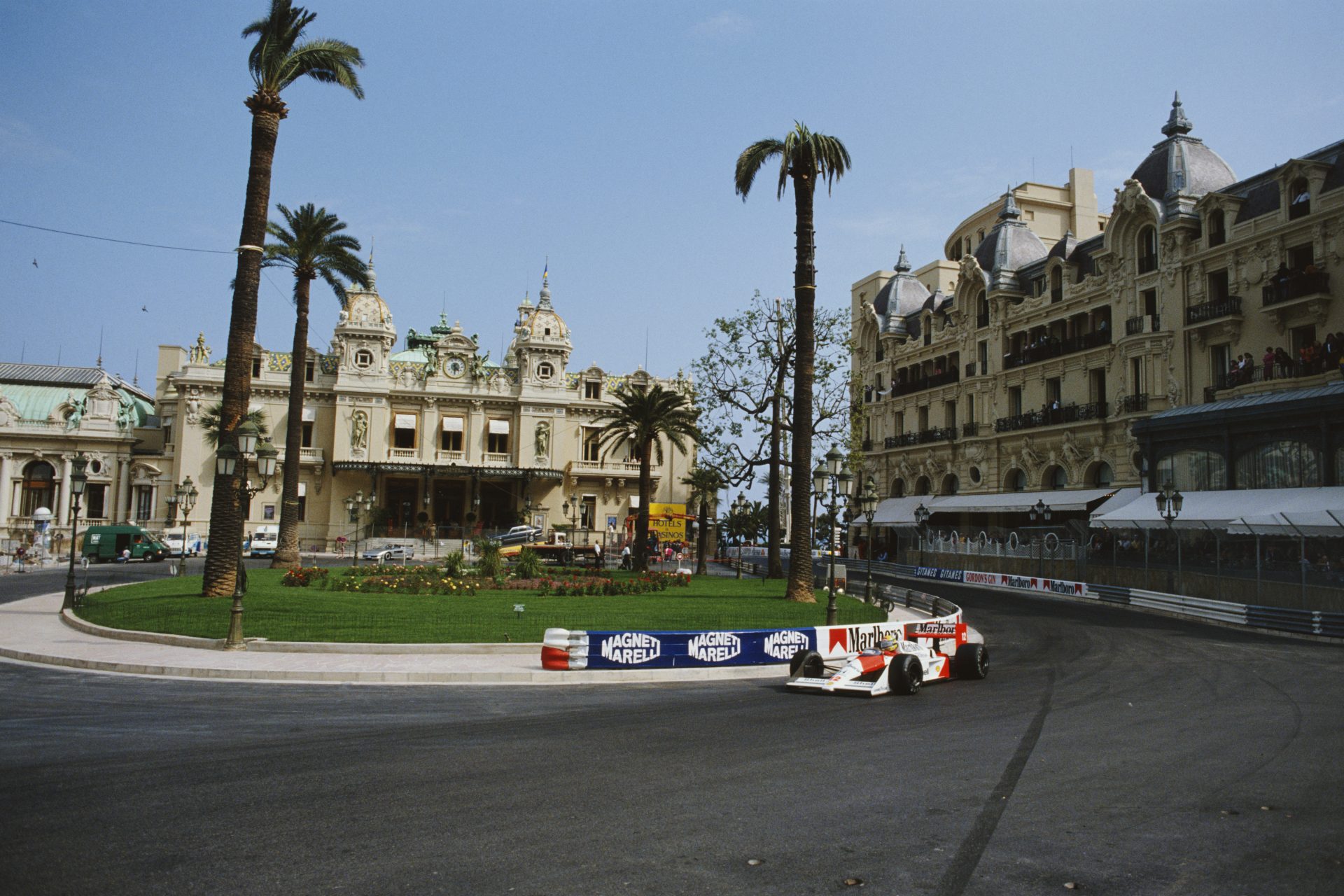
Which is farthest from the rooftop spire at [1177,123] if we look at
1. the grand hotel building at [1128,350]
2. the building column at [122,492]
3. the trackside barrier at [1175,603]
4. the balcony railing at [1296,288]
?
the building column at [122,492]

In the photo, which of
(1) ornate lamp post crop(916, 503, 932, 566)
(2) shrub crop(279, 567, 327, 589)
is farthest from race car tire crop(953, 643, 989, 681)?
(1) ornate lamp post crop(916, 503, 932, 566)

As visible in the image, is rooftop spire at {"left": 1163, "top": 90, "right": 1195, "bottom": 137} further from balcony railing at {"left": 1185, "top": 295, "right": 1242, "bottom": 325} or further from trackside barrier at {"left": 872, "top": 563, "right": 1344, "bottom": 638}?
trackside barrier at {"left": 872, "top": 563, "right": 1344, "bottom": 638}

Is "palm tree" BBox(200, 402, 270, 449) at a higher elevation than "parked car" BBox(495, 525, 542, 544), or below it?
higher

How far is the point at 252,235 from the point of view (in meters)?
23.8

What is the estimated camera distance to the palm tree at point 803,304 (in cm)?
2675

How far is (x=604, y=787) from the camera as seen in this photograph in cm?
845

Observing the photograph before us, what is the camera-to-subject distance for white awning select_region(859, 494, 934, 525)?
5497cm

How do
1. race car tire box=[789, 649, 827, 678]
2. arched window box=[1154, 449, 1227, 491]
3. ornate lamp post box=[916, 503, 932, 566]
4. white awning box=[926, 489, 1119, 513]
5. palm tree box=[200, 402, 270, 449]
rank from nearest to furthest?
1. race car tire box=[789, 649, 827, 678]
2. arched window box=[1154, 449, 1227, 491]
3. white awning box=[926, 489, 1119, 513]
4. ornate lamp post box=[916, 503, 932, 566]
5. palm tree box=[200, 402, 270, 449]

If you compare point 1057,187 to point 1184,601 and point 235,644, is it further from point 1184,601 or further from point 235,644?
point 235,644

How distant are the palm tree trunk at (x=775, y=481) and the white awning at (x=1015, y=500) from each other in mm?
14414

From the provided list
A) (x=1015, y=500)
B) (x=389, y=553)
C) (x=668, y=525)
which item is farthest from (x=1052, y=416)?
(x=389, y=553)

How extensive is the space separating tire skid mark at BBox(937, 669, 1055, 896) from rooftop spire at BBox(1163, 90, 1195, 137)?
41548 millimetres

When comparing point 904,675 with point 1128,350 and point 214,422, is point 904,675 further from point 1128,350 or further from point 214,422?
point 214,422

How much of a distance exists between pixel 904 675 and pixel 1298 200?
31.9 meters
